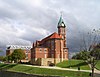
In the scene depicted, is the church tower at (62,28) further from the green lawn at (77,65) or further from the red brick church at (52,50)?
the green lawn at (77,65)

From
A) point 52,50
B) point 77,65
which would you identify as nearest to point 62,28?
point 52,50

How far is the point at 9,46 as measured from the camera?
184500 millimetres

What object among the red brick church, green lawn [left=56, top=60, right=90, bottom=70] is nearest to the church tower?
the red brick church

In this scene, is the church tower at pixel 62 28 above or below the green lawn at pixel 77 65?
above

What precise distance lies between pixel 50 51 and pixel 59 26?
12589mm

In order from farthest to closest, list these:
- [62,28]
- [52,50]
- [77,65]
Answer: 1. [62,28]
2. [52,50]
3. [77,65]

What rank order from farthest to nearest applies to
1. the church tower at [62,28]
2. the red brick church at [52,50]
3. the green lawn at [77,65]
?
the church tower at [62,28], the red brick church at [52,50], the green lawn at [77,65]

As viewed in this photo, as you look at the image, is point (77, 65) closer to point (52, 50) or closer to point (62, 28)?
point (52, 50)

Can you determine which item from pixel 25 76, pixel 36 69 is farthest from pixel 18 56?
pixel 25 76

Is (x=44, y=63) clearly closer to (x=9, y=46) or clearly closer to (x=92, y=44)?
(x=92, y=44)

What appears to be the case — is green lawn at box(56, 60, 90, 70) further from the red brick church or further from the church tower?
the church tower

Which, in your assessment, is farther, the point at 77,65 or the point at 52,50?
the point at 52,50

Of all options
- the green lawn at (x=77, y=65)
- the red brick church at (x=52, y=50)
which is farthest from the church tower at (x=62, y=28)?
the green lawn at (x=77, y=65)

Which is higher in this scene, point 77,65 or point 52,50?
point 52,50
